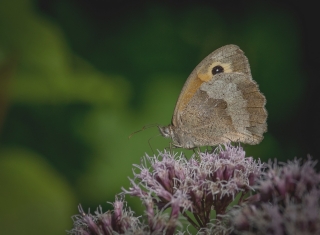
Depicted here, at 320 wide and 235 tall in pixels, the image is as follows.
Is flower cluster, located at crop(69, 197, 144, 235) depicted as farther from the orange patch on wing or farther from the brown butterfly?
the orange patch on wing

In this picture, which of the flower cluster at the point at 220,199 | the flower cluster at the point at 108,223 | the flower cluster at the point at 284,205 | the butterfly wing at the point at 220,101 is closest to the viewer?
the flower cluster at the point at 284,205

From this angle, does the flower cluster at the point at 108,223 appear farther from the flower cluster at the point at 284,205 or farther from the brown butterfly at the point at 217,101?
the brown butterfly at the point at 217,101

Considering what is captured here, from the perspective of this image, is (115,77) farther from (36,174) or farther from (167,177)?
(167,177)

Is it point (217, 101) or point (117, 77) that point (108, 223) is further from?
point (117, 77)

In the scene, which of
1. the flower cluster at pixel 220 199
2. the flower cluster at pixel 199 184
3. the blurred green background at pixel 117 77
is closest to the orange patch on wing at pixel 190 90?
the flower cluster at pixel 220 199

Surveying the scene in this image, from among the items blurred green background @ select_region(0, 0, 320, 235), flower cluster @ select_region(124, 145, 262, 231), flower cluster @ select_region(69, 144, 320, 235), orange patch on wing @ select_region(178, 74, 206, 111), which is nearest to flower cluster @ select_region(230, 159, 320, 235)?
flower cluster @ select_region(69, 144, 320, 235)

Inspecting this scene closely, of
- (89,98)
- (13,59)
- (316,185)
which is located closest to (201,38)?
(89,98)
